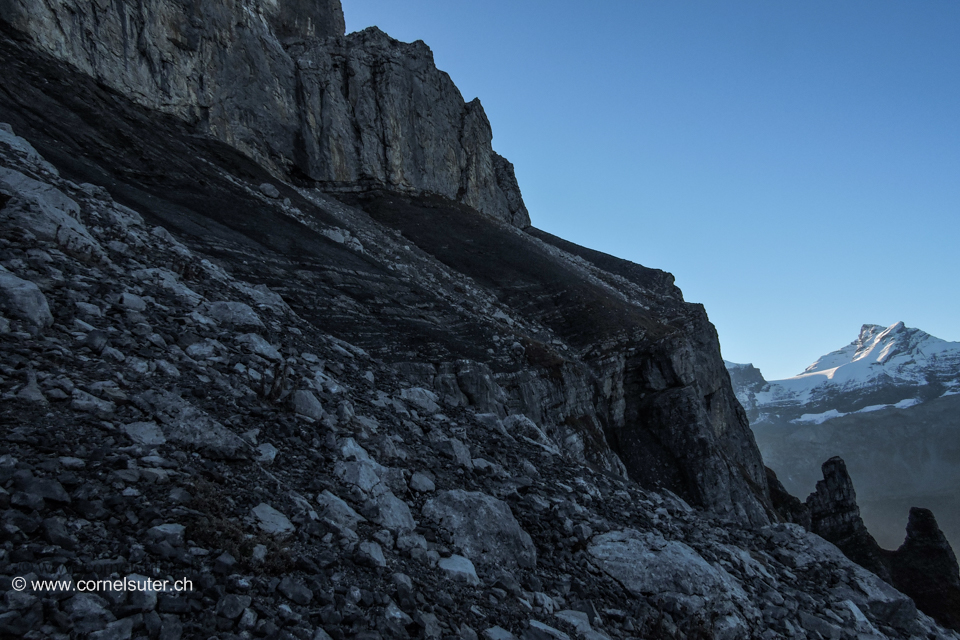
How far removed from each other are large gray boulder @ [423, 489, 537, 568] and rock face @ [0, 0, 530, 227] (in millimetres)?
35767

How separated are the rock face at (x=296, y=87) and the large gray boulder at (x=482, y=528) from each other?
3577 centimetres

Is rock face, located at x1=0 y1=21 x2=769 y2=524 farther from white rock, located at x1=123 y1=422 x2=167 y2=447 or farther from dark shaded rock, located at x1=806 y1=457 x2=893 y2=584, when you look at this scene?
dark shaded rock, located at x1=806 y1=457 x2=893 y2=584

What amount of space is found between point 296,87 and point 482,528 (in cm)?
5402

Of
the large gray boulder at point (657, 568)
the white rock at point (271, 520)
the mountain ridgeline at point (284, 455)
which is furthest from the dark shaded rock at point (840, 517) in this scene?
the white rock at point (271, 520)

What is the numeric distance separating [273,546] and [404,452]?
12.8ft

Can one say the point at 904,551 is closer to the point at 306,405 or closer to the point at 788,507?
the point at 788,507

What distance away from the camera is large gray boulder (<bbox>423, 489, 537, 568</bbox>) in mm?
7457

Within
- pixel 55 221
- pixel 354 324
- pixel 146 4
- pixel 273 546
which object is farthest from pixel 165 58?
pixel 273 546

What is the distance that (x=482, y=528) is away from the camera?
779 cm

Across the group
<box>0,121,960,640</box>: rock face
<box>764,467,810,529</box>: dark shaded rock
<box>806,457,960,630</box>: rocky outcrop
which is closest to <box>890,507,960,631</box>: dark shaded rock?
<box>806,457,960,630</box>: rocky outcrop

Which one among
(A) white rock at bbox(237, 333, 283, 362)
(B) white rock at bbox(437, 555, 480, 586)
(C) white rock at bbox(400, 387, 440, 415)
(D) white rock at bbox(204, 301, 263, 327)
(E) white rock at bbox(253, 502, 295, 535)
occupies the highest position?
(D) white rock at bbox(204, 301, 263, 327)

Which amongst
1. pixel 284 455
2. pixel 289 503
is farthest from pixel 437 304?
pixel 289 503

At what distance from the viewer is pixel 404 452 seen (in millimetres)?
9156

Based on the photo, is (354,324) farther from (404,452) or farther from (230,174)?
(230,174)
